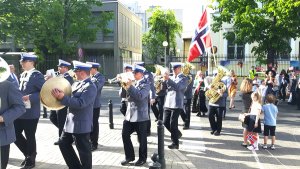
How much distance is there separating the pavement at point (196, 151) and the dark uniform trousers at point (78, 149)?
3.42 ft

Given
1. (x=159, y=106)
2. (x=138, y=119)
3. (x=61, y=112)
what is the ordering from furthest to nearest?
(x=159, y=106) < (x=61, y=112) < (x=138, y=119)

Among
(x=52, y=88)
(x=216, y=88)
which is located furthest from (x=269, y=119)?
(x=52, y=88)

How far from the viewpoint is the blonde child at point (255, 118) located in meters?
8.91

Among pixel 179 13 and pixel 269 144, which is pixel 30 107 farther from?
pixel 179 13

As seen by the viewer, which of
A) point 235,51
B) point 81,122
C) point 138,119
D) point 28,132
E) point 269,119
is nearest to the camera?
point 81,122

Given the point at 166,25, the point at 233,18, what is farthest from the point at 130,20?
the point at 233,18

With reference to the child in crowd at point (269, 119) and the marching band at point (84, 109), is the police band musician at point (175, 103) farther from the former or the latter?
the child in crowd at point (269, 119)

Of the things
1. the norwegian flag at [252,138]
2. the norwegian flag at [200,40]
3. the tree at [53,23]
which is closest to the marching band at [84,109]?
the norwegian flag at [252,138]

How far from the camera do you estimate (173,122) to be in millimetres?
8578

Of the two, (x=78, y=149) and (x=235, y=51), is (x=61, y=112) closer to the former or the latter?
(x=78, y=149)

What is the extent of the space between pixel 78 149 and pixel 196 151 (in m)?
3.63

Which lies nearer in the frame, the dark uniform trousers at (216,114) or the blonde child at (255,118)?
the blonde child at (255,118)

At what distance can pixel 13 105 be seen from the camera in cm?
500

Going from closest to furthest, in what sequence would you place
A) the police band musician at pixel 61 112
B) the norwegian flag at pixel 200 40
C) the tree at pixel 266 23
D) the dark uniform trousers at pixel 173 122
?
1. the police band musician at pixel 61 112
2. the dark uniform trousers at pixel 173 122
3. the norwegian flag at pixel 200 40
4. the tree at pixel 266 23
